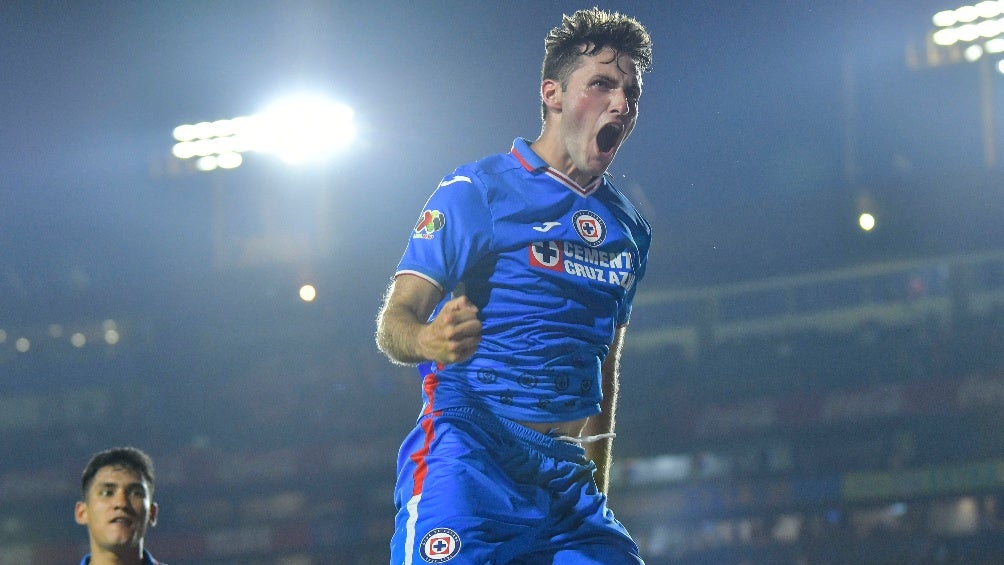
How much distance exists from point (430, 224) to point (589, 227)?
49 centimetres

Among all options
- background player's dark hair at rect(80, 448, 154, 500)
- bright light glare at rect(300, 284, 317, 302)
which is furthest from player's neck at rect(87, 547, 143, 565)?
bright light glare at rect(300, 284, 317, 302)

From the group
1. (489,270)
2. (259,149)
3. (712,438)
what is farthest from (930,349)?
(489,270)

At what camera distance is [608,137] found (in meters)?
3.18

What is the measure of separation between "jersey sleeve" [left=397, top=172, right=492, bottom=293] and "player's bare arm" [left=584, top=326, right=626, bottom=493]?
2.11 ft

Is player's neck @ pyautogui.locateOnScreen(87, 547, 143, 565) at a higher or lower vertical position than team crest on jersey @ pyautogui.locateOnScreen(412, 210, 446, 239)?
lower

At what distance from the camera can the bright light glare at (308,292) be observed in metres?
20.3

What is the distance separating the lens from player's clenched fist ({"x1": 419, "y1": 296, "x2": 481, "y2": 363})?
2.39 metres

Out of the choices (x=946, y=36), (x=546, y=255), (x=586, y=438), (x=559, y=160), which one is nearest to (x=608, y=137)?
(x=559, y=160)

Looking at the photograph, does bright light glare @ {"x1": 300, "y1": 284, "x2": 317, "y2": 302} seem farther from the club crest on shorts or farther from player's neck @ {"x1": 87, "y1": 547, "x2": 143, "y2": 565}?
the club crest on shorts

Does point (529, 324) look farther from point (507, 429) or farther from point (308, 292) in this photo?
point (308, 292)

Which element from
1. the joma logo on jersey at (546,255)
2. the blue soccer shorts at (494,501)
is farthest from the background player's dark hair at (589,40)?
the blue soccer shorts at (494,501)

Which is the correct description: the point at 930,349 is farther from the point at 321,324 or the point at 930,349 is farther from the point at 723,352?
the point at 321,324

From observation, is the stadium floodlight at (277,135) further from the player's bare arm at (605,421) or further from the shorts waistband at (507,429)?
the shorts waistband at (507,429)

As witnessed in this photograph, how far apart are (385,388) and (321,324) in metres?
2.49
